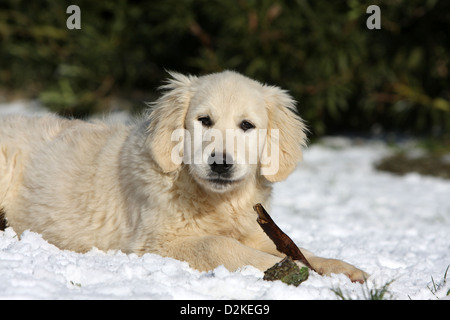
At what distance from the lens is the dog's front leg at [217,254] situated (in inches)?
139

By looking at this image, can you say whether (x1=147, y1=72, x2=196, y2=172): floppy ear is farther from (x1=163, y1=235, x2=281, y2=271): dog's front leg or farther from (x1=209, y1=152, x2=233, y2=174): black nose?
(x1=163, y1=235, x2=281, y2=271): dog's front leg

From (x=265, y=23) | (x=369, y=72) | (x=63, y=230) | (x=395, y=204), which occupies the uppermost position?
(x=265, y=23)

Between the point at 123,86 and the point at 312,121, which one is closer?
the point at 312,121

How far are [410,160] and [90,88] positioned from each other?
6.17 m

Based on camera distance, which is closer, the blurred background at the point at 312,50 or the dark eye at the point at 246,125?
the dark eye at the point at 246,125

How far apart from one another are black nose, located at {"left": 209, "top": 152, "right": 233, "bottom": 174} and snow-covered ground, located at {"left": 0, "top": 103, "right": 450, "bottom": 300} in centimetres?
59

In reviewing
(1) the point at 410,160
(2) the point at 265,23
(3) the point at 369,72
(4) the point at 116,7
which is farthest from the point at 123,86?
(1) the point at 410,160

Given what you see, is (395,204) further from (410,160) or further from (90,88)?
(90,88)

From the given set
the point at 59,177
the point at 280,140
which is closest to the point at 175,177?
the point at 280,140

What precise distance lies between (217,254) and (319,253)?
1.11 meters

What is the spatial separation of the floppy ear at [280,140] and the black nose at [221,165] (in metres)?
0.48

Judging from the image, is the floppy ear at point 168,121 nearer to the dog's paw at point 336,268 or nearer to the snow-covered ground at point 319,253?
the snow-covered ground at point 319,253

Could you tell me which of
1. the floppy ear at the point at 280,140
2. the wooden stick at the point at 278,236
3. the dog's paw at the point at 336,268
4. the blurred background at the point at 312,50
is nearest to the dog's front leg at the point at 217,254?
the wooden stick at the point at 278,236
